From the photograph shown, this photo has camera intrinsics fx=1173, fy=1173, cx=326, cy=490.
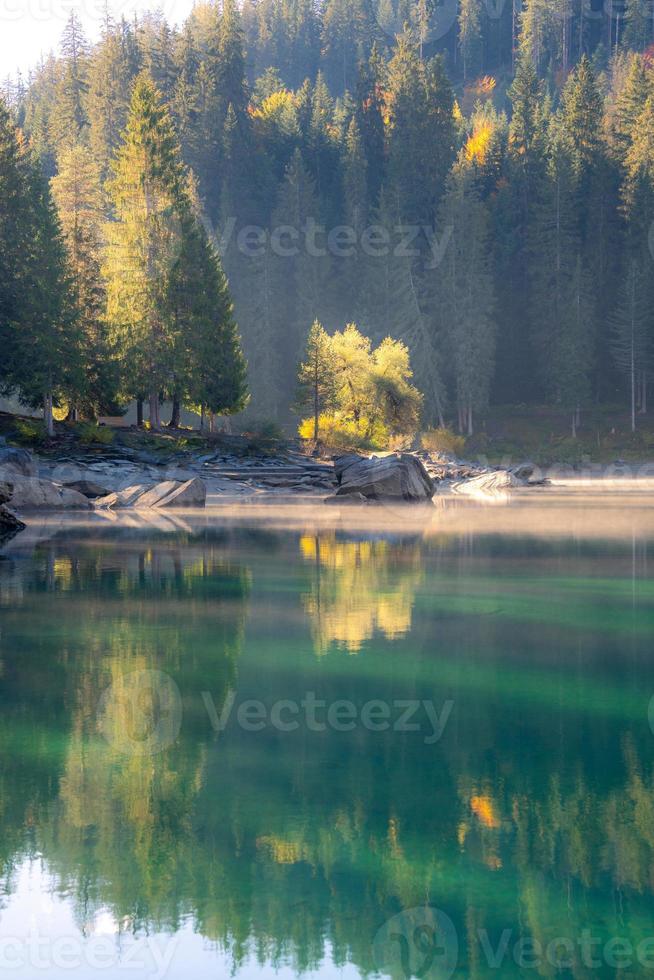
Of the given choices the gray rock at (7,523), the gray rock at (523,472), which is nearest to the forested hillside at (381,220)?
the gray rock at (523,472)

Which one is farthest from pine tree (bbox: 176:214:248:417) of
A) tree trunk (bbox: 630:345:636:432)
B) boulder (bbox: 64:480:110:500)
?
tree trunk (bbox: 630:345:636:432)

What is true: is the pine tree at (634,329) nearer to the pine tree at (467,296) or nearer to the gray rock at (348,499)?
the pine tree at (467,296)

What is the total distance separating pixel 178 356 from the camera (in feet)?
176

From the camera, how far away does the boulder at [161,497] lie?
3605 centimetres

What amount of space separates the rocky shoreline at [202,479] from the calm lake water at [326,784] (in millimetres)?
15723

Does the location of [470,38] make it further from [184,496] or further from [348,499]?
[184,496]

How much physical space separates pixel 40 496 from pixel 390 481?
12.0 metres

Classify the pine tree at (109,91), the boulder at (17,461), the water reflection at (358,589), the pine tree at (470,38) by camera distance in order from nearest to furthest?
1. the water reflection at (358,589)
2. the boulder at (17,461)
3. the pine tree at (109,91)
4. the pine tree at (470,38)

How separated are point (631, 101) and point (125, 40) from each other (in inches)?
2218

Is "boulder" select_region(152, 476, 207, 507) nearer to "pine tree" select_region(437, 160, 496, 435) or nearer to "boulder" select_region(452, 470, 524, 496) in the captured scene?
"boulder" select_region(452, 470, 524, 496)

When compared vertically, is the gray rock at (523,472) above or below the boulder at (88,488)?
below

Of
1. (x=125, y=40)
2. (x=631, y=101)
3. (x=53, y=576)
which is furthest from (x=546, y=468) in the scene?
(x=125, y=40)

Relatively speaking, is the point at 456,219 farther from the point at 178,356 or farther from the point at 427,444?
the point at 178,356

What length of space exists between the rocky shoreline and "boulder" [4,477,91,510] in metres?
0.03
